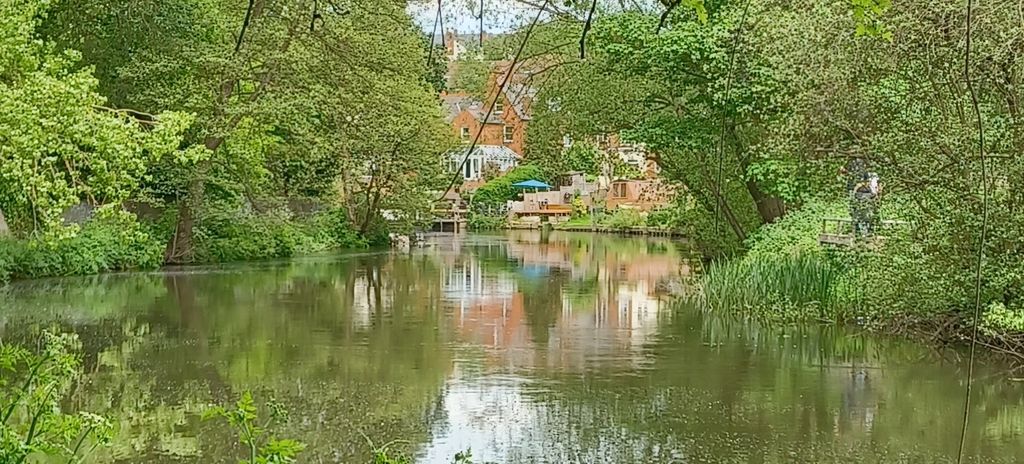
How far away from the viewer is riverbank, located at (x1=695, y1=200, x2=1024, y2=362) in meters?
10.3

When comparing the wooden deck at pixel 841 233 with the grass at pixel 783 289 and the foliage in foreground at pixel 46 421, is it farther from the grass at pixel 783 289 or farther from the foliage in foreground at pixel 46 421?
the foliage in foreground at pixel 46 421

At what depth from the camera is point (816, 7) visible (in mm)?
11414

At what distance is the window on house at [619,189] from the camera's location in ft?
143

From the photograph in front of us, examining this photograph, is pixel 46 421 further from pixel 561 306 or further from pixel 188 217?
pixel 188 217

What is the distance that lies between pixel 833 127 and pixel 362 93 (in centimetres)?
1100

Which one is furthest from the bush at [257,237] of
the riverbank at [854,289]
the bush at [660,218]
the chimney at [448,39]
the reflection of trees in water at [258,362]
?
the chimney at [448,39]

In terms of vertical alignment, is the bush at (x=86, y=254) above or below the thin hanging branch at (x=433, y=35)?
below

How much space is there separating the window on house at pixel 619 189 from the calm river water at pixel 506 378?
27.0 m

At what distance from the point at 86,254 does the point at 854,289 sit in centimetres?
1227

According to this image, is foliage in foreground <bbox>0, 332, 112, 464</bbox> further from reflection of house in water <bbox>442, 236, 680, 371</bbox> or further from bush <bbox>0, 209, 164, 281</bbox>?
bush <bbox>0, 209, 164, 281</bbox>

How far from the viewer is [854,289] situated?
1259 centimetres

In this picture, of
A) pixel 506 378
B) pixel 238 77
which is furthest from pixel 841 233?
pixel 238 77

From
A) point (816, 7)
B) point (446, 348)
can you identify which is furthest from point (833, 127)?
point (446, 348)

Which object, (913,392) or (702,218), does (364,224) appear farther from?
(913,392)
